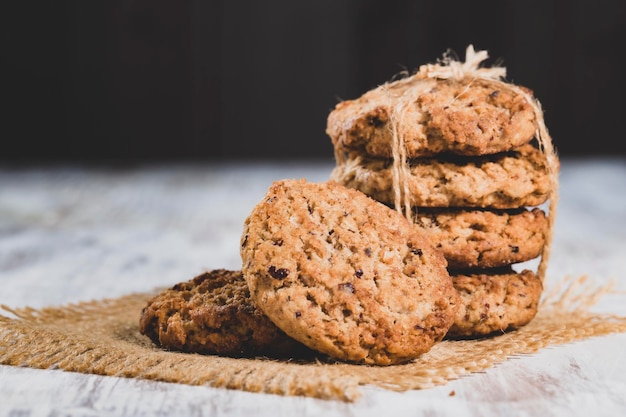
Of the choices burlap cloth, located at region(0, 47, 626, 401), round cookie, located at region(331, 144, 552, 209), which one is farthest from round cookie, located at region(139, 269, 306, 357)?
round cookie, located at region(331, 144, 552, 209)

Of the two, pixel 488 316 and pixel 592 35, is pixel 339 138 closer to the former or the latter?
pixel 488 316

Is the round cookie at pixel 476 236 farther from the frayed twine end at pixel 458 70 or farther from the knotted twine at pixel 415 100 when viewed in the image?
the frayed twine end at pixel 458 70

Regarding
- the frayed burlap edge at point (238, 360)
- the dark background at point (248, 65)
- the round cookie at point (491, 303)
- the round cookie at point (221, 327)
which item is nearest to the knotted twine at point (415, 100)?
the round cookie at point (491, 303)

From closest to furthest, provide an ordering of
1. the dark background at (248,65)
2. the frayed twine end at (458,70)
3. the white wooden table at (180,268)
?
the white wooden table at (180,268) < the frayed twine end at (458,70) < the dark background at (248,65)

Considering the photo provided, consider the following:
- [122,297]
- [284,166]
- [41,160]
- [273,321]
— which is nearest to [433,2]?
[284,166]

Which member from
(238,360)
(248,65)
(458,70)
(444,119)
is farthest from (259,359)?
(248,65)

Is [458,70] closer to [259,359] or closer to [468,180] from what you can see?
[468,180]

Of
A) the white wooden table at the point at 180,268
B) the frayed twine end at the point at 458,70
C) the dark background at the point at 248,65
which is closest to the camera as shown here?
the white wooden table at the point at 180,268
